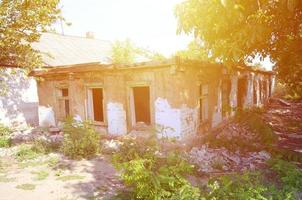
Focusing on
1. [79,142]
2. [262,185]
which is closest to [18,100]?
[79,142]

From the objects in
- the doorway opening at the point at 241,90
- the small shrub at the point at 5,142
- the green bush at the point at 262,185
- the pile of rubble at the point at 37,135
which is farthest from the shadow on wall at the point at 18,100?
the doorway opening at the point at 241,90

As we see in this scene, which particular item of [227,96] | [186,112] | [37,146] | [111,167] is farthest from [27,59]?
[227,96]

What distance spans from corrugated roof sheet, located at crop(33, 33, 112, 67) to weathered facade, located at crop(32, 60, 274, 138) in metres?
3.77

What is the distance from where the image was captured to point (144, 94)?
13594 millimetres

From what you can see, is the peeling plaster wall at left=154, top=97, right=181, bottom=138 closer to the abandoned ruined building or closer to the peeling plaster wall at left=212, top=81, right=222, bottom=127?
the abandoned ruined building

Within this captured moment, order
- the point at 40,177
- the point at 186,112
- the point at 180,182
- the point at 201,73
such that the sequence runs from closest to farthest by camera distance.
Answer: the point at 180,182
the point at 40,177
the point at 186,112
the point at 201,73

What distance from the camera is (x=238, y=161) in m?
8.54

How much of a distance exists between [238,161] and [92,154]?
4.87 m

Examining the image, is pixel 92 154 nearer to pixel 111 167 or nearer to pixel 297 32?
pixel 111 167

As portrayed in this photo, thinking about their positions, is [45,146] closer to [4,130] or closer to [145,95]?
[4,130]

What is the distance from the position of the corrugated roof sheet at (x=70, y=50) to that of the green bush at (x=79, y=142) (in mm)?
6994

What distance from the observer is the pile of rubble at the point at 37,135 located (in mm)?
11344

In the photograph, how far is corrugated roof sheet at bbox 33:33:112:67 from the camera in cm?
1680

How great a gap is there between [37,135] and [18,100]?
3.55 meters
